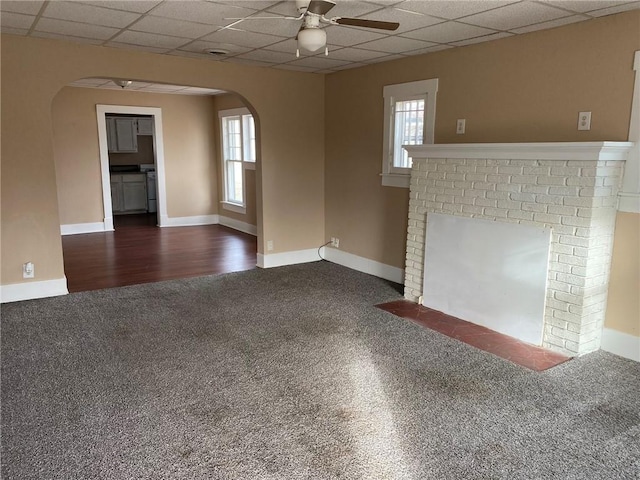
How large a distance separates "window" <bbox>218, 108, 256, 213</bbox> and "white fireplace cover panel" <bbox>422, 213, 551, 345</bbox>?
430 centimetres

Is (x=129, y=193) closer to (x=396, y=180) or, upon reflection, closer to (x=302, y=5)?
(x=396, y=180)

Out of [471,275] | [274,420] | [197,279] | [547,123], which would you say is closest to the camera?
[274,420]

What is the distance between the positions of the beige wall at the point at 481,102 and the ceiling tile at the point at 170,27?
209cm

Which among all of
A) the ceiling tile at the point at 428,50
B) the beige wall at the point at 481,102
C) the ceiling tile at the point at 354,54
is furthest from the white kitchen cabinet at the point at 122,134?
the ceiling tile at the point at 428,50

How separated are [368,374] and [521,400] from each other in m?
0.91

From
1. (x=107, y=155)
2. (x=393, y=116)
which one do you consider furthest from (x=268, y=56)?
(x=107, y=155)

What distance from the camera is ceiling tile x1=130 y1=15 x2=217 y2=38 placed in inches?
139

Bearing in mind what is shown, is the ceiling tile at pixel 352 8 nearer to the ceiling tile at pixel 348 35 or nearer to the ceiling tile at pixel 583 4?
the ceiling tile at pixel 348 35

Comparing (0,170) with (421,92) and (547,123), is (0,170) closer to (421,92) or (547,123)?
(421,92)

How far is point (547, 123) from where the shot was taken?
3660 millimetres

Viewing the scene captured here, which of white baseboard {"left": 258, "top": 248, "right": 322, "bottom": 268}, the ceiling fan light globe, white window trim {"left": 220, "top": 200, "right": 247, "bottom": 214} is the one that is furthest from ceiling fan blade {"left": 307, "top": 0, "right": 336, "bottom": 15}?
white window trim {"left": 220, "top": 200, "right": 247, "bottom": 214}

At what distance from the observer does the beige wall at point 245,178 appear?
7.83 metres

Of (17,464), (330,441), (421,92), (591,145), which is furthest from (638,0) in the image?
(17,464)

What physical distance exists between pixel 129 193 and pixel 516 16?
8328mm
